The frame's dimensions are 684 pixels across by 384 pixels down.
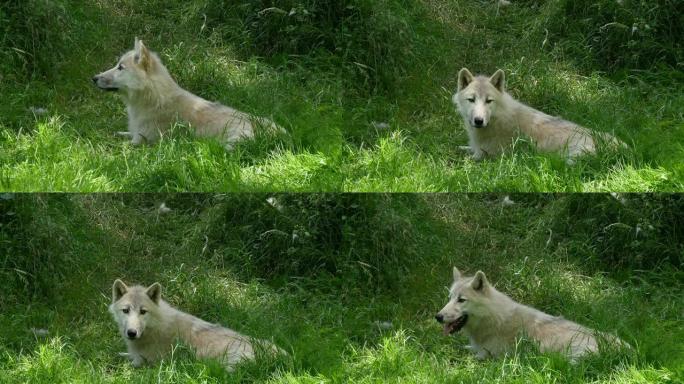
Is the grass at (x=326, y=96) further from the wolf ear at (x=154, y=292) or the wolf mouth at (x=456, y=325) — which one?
the wolf mouth at (x=456, y=325)

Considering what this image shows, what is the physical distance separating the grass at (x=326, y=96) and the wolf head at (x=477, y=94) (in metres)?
0.14

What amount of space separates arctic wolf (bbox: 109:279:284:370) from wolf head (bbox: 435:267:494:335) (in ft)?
5.19

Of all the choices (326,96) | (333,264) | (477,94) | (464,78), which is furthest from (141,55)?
(477,94)

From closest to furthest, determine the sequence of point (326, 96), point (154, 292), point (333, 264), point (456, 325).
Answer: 1. point (326, 96)
2. point (154, 292)
3. point (456, 325)
4. point (333, 264)

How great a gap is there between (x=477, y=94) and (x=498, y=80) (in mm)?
275

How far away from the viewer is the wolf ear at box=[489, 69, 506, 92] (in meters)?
10.1

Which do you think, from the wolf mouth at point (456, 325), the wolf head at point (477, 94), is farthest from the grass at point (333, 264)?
the wolf head at point (477, 94)

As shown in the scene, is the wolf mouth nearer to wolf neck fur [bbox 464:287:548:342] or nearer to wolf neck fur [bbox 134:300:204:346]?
wolf neck fur [bbox 464:287:548:342]

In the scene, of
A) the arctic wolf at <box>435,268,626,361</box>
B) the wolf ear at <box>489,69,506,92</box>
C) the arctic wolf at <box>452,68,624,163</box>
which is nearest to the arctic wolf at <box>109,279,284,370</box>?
the arctic wolf at <box>435,268,626,361</box>

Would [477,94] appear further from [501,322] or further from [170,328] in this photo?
[170,328]

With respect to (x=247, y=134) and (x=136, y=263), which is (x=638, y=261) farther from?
(x=136, y=263)

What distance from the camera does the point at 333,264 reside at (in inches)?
403

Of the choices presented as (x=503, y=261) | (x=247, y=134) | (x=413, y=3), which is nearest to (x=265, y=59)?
(x=247, y=134)

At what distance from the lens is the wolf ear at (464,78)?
10070 millimetres
